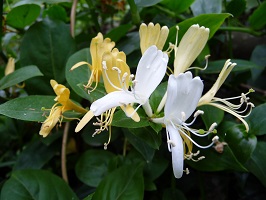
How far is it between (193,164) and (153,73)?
0.26 m

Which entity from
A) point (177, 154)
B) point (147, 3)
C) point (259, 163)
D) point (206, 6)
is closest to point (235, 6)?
point (206, 6)

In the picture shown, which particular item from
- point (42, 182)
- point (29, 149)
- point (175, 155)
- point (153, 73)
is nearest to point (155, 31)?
point (153, 73)

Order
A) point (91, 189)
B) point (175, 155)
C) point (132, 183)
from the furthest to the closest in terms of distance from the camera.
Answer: point (91, 189) → point (132, 183) → point (175, 155)

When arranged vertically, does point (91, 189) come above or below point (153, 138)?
below

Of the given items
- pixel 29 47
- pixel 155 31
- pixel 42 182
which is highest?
pixel 155 31

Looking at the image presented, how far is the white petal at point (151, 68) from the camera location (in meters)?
0.45

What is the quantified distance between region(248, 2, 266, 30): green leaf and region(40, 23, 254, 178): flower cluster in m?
0.32

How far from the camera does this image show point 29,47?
28.4 inches

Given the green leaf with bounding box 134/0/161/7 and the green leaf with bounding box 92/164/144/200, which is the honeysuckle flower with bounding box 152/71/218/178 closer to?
the green leaf with bounding box 92/164/144/200

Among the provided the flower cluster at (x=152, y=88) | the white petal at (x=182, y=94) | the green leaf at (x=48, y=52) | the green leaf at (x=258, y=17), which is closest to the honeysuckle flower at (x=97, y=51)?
the flower cluster at (x=152, y=88)

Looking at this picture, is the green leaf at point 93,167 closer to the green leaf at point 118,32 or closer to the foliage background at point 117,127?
the foliage background at point 117,127

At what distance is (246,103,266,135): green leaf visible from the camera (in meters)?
0.60

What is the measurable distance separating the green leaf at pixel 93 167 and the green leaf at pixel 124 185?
105 millimetres

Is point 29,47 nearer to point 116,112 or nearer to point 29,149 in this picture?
point 29,149
